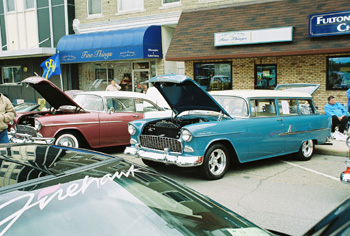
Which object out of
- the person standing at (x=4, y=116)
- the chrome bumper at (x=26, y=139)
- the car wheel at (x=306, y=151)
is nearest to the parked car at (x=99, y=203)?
the person standing at (x=4, y=116)

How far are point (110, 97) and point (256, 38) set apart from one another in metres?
7.01

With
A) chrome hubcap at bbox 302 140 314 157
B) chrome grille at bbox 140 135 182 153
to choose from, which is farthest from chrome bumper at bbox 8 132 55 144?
chrome hubcap at bbox 302 140 314 157

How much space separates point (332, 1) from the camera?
41.8 feet

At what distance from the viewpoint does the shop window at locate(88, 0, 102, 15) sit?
19297 mm

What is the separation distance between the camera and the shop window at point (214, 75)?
610 inches

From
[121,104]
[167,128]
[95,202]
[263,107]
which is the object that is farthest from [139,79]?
[95,202]

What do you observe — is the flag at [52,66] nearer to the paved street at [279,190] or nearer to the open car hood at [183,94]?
the open car hood at [183,94]

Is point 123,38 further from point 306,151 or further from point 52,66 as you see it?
point 306,151

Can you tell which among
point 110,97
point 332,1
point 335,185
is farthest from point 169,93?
point 332,1

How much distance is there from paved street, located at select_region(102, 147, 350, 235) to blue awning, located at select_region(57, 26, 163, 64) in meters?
9.94

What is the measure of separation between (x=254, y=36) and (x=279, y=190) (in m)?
9.04

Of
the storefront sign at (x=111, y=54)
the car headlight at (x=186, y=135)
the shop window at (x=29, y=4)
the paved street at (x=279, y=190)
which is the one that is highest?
the shop window at (x=29, y=4)

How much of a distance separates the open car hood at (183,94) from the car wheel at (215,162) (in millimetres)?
732

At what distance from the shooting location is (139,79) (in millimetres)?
18531
